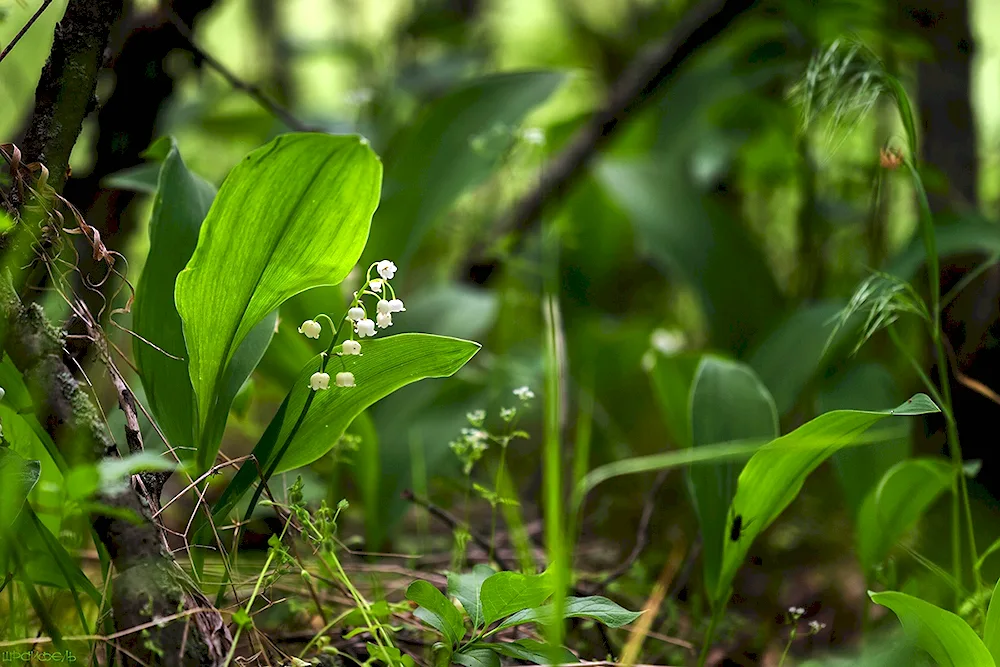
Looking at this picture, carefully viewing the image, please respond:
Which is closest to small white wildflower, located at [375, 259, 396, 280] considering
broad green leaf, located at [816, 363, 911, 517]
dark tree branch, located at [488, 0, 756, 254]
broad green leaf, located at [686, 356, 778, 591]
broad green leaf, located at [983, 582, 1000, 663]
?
broad green leaf, located at [686, 356, 778, 591]

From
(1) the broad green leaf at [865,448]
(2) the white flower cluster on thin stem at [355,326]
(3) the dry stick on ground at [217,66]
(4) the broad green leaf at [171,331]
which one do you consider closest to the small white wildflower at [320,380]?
(2) the white flower cluster on thin stem at [355,326]

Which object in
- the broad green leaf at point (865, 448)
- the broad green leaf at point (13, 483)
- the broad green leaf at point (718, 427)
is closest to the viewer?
the broad green leaf at point (13, 483)

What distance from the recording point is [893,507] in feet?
2.74

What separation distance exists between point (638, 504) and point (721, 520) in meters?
0.53

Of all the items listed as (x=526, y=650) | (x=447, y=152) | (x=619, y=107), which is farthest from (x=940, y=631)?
(x=619, y=107)

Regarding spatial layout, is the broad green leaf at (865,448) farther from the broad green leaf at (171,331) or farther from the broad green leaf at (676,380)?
the broad green leaf at (171,331)

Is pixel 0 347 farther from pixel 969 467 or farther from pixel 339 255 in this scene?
pixel 969 467

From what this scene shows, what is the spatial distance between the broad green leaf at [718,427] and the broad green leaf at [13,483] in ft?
2.03

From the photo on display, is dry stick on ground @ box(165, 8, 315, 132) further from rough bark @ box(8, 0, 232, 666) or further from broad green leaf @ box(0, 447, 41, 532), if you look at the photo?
broad green leaf @ box(0, 447, 41, 532)

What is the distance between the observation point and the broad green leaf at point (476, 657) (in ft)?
1.83

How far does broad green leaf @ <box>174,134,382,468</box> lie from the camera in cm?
58

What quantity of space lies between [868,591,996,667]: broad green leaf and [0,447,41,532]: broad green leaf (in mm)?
576

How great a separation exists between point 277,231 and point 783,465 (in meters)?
0.48

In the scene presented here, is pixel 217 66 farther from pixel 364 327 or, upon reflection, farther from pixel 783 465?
pixel 783 465
